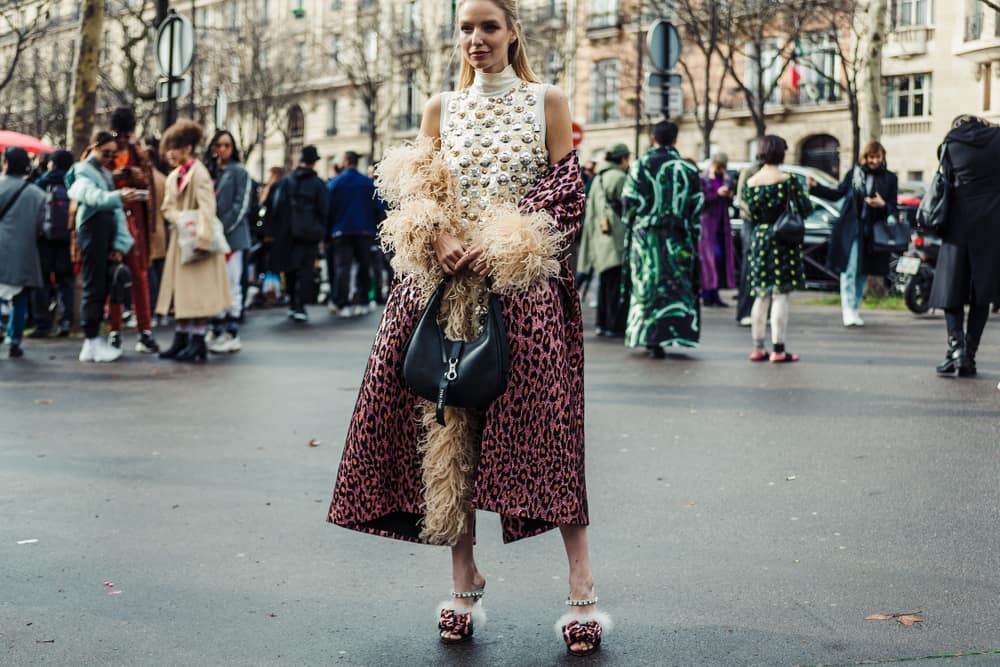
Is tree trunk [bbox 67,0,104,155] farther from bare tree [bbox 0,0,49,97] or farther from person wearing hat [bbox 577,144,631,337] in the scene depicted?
person wearing hat [bbox 577,144,631,337]

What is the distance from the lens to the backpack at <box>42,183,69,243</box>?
44.5ft

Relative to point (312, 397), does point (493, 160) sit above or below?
above

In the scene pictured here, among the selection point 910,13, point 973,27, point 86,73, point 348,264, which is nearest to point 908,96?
point 910,13

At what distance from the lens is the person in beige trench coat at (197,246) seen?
1157cm

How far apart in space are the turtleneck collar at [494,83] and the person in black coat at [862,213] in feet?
36.7

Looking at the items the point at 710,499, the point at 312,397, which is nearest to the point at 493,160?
the point at 710,499

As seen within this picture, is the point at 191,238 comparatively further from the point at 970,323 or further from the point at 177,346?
the point at 970,323

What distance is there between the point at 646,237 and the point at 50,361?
542 centimetres

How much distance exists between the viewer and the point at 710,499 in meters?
6.34

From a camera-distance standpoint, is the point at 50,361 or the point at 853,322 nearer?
the point at 50,361

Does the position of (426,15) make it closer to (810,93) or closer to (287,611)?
(810,93)

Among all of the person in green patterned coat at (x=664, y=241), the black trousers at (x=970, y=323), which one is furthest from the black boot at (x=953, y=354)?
the person in green patterned coat at (x=664, y=241)

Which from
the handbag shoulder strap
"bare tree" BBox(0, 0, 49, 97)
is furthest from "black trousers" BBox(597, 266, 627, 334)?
"bare tree" BBox(0, 0, 49, 97)

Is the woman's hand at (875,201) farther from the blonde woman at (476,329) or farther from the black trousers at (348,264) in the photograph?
the blonde woman at (476,329)
